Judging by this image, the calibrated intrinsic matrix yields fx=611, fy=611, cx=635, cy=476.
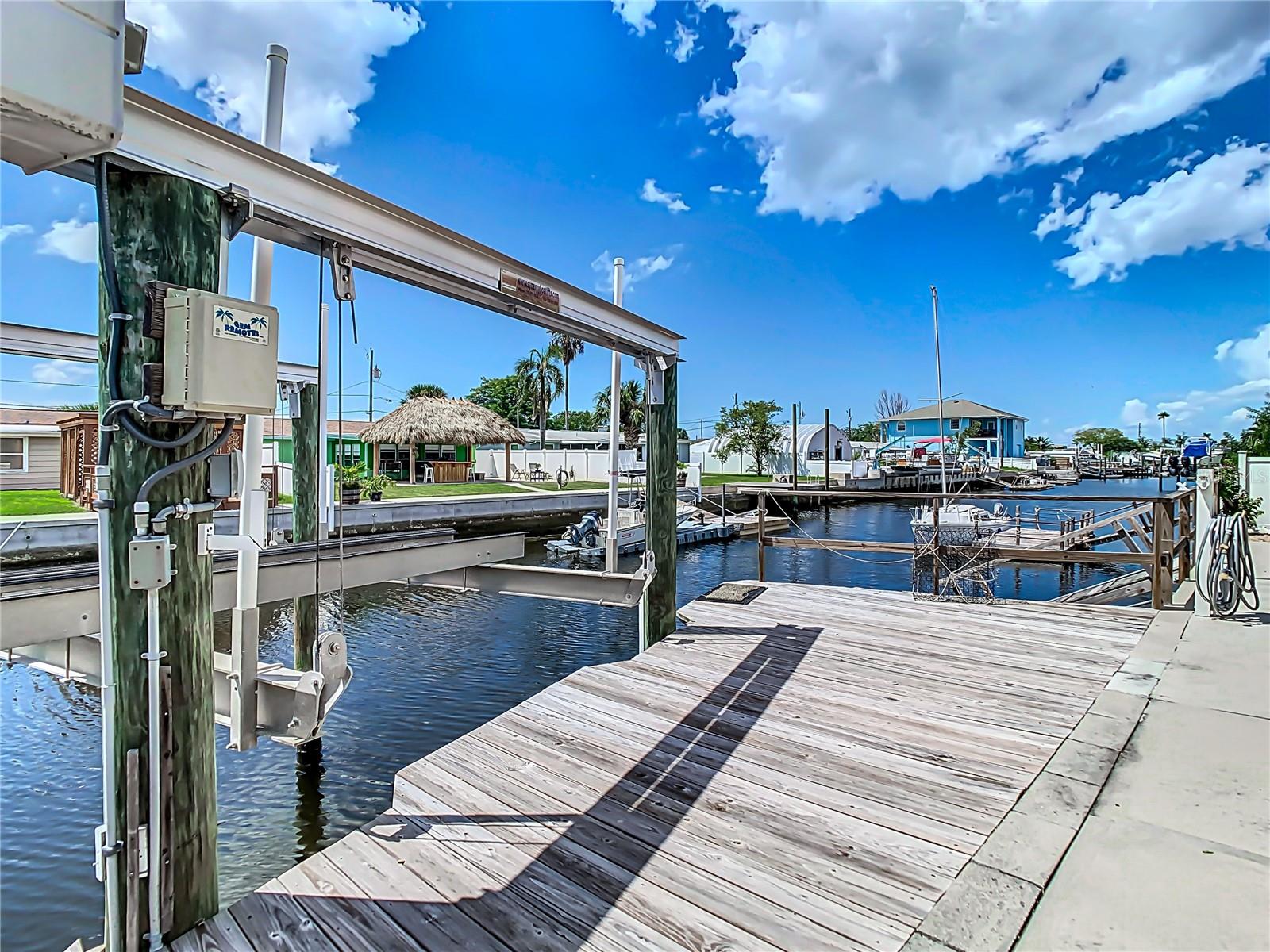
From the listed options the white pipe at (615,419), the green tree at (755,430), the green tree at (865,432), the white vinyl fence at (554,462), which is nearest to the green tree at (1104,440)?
the green tree at (865,432)

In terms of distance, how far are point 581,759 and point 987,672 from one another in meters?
2.62

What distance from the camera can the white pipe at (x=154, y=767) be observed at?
5.21ft

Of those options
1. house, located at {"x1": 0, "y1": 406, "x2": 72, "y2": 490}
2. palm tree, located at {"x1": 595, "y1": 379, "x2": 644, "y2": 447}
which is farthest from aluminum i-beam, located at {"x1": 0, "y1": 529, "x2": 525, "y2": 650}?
palm tree, located at {"x1": 595, "y1": 379, "x2": 644, "y2": 447}

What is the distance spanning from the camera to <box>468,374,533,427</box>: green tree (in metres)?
48.6

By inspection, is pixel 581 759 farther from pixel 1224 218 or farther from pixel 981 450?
pixel 981 450

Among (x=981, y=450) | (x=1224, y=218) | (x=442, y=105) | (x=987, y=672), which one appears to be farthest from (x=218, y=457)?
(x=981, y=450)

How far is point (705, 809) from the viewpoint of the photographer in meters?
2.42

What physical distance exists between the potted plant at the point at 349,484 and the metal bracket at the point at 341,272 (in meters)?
0.67

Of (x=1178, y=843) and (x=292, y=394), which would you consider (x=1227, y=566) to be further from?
(x=292, y=394)

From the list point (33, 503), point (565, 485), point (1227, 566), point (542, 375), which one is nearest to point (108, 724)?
point (1227, 566)

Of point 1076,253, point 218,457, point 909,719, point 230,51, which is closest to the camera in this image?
point 218,457

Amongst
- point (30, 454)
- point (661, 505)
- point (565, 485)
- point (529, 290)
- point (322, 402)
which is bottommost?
point (565, 485)

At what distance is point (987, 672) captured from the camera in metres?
3.80

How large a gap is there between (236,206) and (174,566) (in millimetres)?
1109
